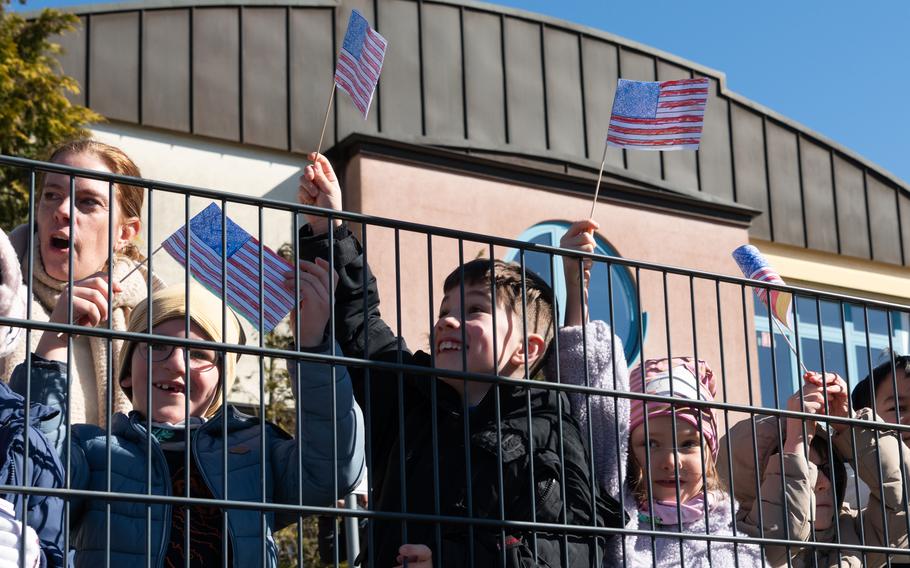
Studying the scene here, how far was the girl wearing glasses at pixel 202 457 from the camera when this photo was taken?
3525 mm

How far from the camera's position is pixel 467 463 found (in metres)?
3.73

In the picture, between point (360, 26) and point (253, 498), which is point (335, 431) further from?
point (360, 26)

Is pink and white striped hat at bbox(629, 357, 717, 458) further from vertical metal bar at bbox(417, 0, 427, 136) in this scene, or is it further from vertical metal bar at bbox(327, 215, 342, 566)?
vertical metal bar at bbox(417, 0, 427, 136)

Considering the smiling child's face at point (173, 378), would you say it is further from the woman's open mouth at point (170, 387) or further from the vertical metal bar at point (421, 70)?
the vertical metal bar at point (421, 70)

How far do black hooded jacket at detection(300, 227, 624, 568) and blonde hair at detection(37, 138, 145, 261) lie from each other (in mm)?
595

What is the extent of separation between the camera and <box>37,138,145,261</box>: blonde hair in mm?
4520

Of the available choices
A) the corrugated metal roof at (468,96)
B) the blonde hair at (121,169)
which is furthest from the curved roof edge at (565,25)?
the blonde hair at (121,169)

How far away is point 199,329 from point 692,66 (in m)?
14.4

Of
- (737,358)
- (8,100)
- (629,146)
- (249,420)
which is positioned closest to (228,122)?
(8,100)

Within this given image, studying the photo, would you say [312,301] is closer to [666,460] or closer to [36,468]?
[36,468]

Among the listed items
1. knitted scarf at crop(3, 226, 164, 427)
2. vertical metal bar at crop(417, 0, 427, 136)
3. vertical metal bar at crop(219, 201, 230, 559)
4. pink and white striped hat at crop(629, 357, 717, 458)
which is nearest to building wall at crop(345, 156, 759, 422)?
vertical metal bar at crop(417, 0, 427, 136)

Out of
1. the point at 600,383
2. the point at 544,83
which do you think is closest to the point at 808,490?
the point at 600,383

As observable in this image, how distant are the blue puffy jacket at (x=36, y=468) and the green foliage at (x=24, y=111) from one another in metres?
7.18

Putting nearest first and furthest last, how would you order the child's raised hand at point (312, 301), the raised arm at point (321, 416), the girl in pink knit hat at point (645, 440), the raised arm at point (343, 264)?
the raised arm at point (321, 416), the child's raised hand at point (312, 301), the girl in pink knit hat at point (645, 440), the raised arm at point (343, 264)
